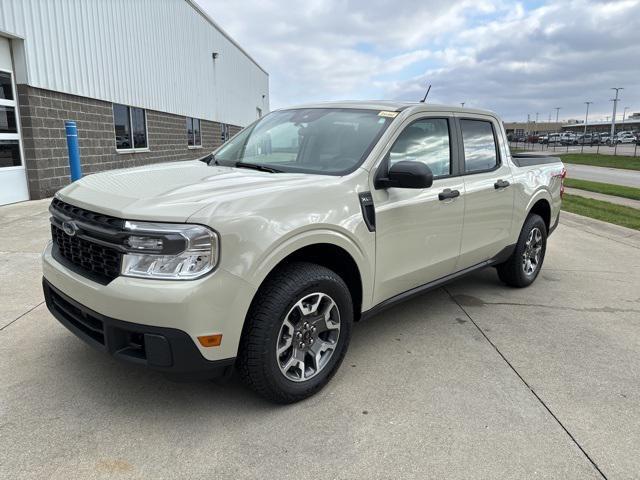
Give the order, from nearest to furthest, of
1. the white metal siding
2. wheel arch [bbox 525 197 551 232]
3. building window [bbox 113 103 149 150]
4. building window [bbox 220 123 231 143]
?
wheel arch [bbox 525 197 551 232], the white metal siding, building window [bbox 113 103 149 150], building window [bbox 220 123 231 143]

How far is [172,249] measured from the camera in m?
2.38

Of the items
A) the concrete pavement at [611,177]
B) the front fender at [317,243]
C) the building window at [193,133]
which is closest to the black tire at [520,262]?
the front fender at [317,243]

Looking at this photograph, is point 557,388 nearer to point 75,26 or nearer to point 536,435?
point 536,435

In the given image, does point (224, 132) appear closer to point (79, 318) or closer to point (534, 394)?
point (79, 318)

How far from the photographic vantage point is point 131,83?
47.1ft

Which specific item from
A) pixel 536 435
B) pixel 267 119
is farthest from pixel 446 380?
pixel 267 119

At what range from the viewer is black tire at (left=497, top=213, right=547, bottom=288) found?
16.5 feet

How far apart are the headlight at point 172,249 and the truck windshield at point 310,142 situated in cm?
114

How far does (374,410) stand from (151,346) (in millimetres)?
1331

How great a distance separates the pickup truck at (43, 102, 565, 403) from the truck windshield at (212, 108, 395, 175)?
0.01m

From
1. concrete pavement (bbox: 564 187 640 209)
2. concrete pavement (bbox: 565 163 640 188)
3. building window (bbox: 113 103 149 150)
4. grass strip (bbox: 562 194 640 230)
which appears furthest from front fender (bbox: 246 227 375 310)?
concrete pavement (bbox: 565 163 640 188)

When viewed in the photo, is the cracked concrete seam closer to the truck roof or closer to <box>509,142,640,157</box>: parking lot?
the truck roof

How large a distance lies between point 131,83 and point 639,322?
46.0ft

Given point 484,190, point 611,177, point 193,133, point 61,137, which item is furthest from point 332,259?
point 611,177
